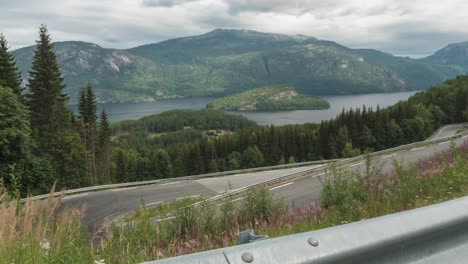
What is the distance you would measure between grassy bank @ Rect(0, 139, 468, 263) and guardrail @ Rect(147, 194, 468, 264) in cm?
191

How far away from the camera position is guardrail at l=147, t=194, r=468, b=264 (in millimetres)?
1499

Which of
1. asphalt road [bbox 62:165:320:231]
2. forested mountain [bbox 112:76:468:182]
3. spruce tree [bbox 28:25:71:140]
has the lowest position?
forested mountain [bbox 112:76:468:182]

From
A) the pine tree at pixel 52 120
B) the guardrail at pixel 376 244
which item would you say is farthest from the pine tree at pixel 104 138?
the guardrail at pixel 376 244

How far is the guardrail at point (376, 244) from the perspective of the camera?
150 centimetres

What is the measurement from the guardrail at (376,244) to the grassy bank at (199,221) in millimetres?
1914

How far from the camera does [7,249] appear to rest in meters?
3.00

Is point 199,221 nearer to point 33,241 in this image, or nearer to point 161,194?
point 33,241

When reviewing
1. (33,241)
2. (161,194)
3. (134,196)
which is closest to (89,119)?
(134,196)

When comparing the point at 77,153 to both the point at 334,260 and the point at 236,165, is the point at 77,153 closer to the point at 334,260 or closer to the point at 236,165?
the point at 334,260

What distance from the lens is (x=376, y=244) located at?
1750 millimetres

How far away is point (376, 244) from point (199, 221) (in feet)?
12.7

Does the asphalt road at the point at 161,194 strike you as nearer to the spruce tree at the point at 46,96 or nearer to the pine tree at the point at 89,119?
the spruce tree at the point at 46,96

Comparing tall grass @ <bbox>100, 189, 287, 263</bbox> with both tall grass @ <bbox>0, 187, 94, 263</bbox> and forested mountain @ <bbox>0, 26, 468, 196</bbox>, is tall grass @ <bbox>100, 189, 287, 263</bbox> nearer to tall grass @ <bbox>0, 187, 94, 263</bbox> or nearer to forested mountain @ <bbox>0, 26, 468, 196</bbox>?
tall grass @ <bbox>0, 187, 94, 263</bbox>

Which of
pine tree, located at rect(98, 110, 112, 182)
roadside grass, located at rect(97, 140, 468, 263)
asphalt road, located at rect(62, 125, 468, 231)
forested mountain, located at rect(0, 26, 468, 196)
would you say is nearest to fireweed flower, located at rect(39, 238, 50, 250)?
roadside grass, located at rect(97, 140, 468, 263)
